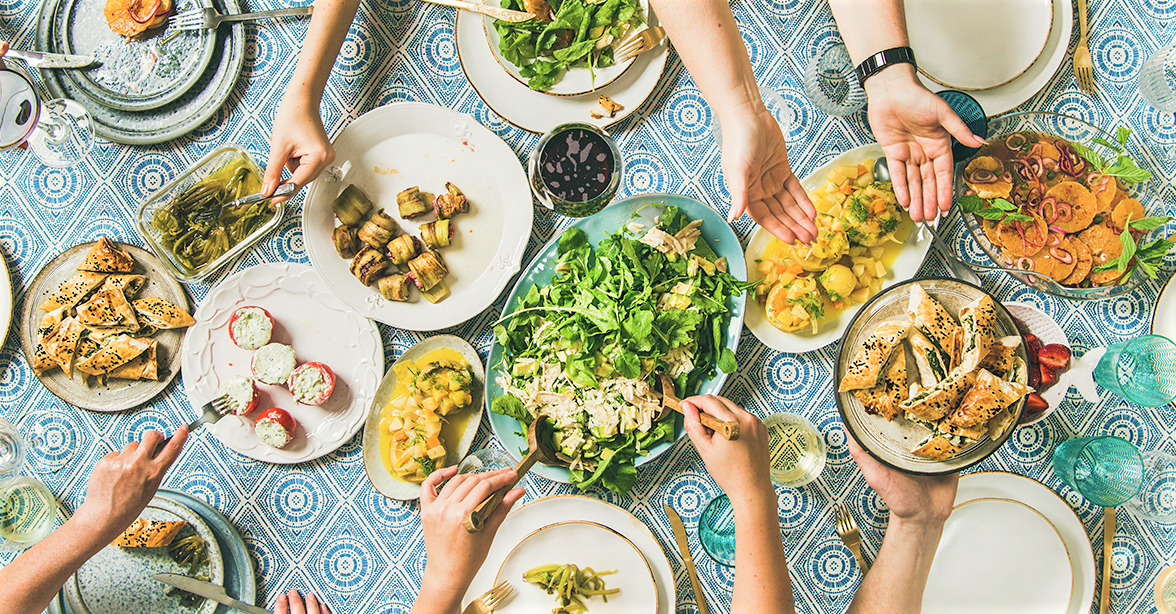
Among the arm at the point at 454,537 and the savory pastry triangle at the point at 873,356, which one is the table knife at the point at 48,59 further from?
the savory pastry triangle at the point at 873,356

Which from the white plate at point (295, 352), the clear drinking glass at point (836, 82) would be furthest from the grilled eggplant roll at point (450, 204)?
the clear drinking glass at point (836, 82)

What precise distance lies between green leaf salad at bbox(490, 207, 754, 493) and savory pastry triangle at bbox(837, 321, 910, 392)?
0.39m

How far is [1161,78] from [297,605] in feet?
12.1

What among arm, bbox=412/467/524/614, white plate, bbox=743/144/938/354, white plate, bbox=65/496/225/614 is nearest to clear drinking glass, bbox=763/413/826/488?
white plate, bbox=743/144/938/354

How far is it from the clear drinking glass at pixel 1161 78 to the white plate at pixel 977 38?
434mm

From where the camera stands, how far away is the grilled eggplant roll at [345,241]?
2.13 metres

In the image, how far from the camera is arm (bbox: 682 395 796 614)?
6.11ft

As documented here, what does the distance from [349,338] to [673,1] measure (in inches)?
65.0

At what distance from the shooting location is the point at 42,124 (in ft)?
7.17

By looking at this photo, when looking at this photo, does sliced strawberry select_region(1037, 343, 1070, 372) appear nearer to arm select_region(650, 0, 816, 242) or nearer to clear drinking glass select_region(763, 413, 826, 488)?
clear drinking glass select_region(763, 413, 826, 488)

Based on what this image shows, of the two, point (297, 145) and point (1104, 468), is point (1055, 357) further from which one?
point (297, 145)

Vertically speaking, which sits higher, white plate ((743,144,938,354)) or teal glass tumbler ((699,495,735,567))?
white plate ((743,144,938,354))

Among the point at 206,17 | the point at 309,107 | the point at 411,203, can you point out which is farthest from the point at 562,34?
the point at 206,17

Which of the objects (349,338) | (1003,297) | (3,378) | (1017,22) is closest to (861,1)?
(1017,22)
